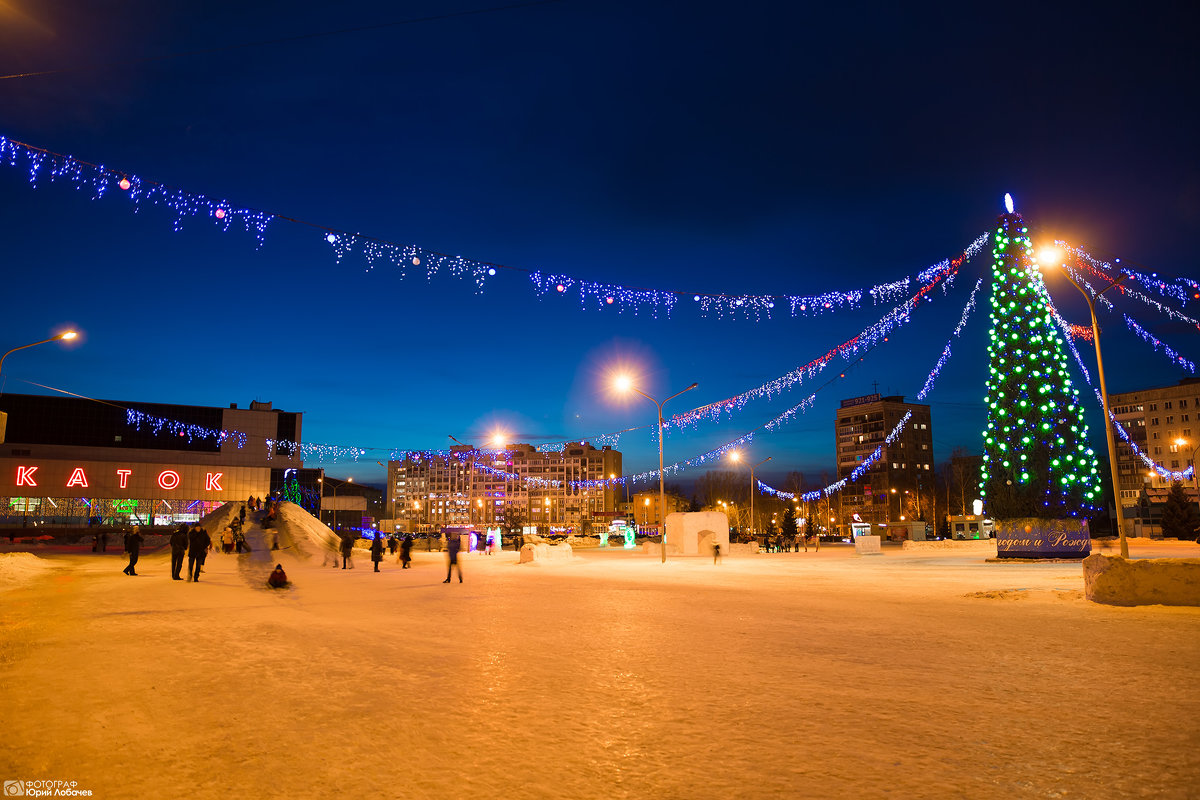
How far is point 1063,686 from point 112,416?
276 ft

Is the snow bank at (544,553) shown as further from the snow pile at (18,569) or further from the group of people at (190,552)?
the snow pile at (18,569)

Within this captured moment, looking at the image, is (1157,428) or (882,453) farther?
(882,453)

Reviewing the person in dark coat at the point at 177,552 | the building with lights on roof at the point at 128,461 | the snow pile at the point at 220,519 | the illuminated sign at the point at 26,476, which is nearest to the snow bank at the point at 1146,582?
the person in dark coat at the point at 177,552

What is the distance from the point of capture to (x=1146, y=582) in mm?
13703

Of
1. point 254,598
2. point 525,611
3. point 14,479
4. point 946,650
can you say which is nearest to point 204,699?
point 525,611

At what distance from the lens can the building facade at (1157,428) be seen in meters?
109

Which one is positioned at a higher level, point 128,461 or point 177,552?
point 128,461

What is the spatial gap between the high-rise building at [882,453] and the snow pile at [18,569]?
12213 cm

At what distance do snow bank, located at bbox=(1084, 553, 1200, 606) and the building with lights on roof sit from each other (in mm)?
70800

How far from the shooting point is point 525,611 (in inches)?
558

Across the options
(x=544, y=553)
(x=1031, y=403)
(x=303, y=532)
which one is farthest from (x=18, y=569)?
(x=1031, y=403)

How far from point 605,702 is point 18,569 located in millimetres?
25450

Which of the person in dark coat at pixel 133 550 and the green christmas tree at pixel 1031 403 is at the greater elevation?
the green christmas tree at pixel 1031 403

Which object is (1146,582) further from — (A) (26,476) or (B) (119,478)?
(A) (26,476)
